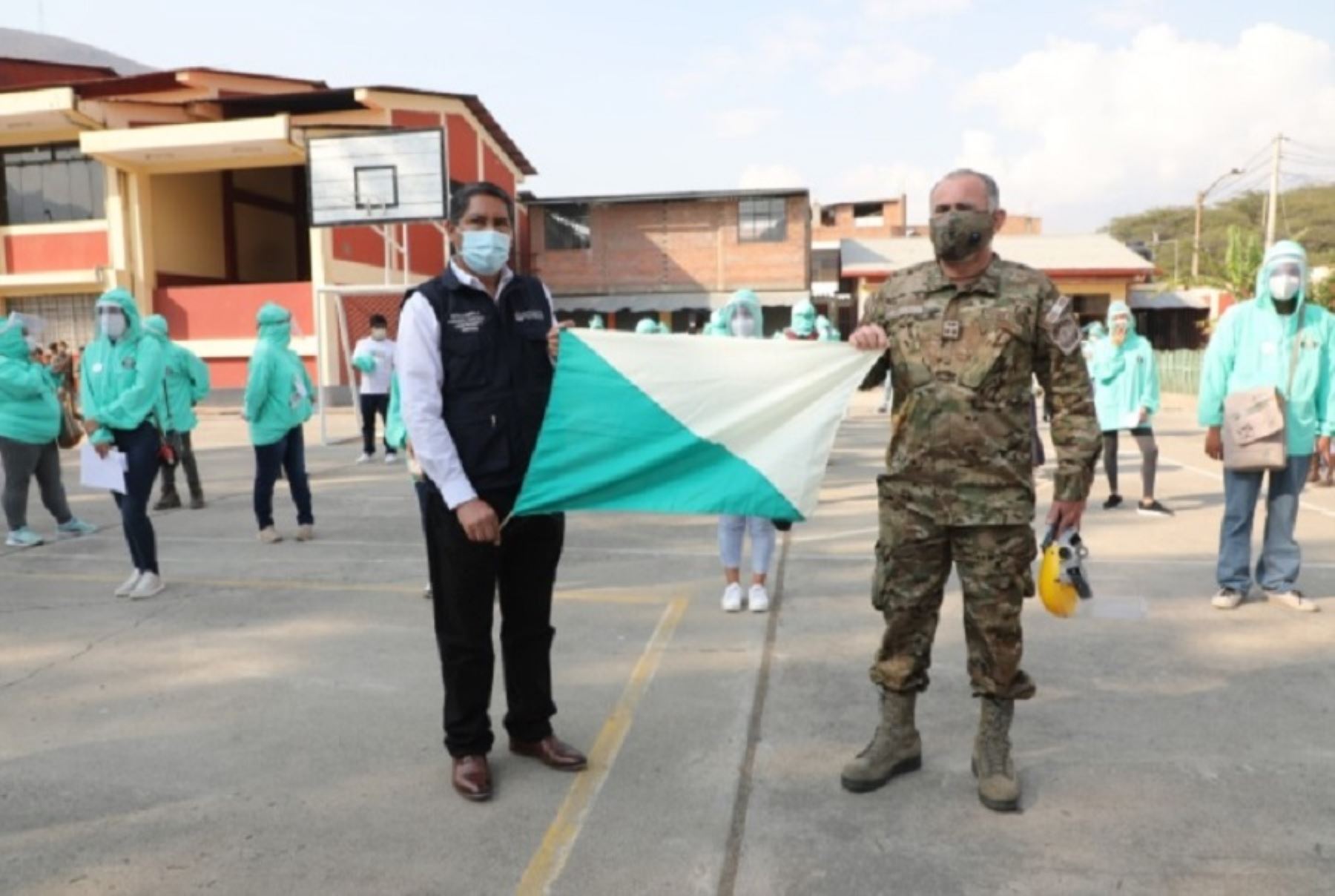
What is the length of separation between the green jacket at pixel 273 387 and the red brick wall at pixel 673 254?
24.6 m

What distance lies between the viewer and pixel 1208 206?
2955 inches

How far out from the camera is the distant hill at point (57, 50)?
54719mm

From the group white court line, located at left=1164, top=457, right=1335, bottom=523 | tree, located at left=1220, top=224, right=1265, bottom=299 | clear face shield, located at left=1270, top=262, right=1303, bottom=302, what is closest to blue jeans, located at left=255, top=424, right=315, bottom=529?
clear face shield, located at left=1270, top=262, right=1303, bottom=302

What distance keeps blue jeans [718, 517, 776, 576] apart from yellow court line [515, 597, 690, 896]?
70cm

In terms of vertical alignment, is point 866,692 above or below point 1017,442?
below

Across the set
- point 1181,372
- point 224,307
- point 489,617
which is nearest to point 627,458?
point 489,617

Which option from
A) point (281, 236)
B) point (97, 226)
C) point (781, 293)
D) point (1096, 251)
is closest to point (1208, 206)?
point (1096, 251)

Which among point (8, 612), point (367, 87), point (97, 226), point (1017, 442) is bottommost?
point (8, 612)

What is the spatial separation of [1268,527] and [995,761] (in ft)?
11.1

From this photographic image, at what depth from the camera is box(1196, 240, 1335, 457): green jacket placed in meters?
5.30

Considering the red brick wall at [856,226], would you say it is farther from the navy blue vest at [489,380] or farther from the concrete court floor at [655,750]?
the navy blue vest at [489,380]

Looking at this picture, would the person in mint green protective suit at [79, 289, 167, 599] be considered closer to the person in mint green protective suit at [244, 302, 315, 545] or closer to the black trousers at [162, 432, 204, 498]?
the person in mint green protective suit at [244, 302, 315, 545]

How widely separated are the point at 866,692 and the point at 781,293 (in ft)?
93.2

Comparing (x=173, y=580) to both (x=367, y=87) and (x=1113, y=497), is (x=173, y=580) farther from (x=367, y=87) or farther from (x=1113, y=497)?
(x=367, y=87)
